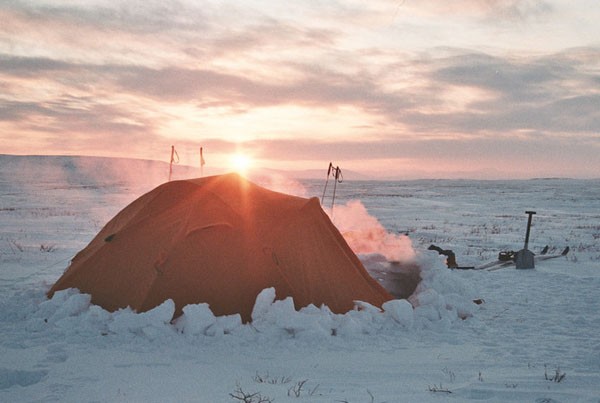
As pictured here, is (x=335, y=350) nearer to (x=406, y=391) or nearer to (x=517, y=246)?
(x=406, y=391)

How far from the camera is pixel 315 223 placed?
773 cm

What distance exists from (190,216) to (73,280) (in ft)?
7.19

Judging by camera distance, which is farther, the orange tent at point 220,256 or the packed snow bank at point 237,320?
the orange tent at point 220,256

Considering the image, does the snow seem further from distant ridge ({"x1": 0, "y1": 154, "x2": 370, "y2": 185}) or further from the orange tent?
distant ridge ({"x1": 0, "y1": 154, "x2": 370, "y2": 185})

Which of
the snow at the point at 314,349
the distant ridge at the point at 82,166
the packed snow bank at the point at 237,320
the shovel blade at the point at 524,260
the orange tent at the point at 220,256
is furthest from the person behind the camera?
the distant ridge at the point at 82,166

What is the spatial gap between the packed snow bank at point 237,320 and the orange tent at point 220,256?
36 centimetres

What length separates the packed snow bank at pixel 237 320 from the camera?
6.18m

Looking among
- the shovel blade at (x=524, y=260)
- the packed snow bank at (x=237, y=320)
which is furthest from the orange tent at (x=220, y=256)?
the shovel blade at (x=524, y=260)

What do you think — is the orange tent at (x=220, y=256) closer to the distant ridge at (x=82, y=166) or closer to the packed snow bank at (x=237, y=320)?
the packed snow bank at (x=237, y=320)

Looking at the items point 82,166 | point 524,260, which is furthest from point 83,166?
point 524,260

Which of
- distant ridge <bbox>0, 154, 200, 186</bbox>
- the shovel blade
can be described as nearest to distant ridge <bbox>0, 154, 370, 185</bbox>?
distant ridge <bbox>0, 154, 200, 186</bbox>

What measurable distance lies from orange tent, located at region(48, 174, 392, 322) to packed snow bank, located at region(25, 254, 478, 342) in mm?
364

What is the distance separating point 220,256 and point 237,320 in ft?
3.75

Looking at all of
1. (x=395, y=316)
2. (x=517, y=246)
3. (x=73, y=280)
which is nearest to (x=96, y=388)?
(x=73, y=280)
